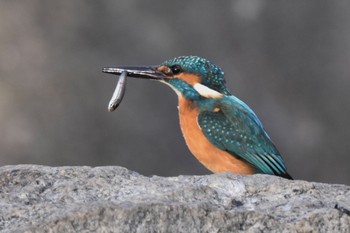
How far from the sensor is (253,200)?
1.62 m

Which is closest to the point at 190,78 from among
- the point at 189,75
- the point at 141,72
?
the point at 189,75

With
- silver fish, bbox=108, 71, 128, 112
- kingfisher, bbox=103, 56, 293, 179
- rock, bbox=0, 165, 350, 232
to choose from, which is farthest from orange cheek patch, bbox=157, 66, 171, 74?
rock, bbox=0, 165, 350, 232

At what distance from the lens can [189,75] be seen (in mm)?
2557

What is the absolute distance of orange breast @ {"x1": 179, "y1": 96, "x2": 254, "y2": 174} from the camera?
2.47 m

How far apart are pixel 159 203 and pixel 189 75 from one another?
1.10 metres

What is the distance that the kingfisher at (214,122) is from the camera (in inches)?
96.2

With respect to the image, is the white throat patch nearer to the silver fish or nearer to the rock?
the silver fish

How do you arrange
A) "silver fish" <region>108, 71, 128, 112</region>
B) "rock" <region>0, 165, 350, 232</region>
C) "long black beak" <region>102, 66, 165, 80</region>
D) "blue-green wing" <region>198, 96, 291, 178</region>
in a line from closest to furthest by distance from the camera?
"rock" <region>0, 165, 350, 232</region> < "silver fish" <region>108, 71, 128, 112</region> < "blue-green wing" <region>198, 96, 291, 178</region> < "long black beak" <region>102, 66, 165, 80</region>

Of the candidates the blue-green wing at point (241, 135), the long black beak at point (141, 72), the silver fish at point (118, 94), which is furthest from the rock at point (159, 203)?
the long black beak at point (141, 72)

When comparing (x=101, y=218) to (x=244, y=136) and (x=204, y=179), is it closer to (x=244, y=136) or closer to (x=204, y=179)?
(x=204, y=179)

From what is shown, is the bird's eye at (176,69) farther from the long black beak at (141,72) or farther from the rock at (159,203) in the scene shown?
the rock at (159,203)

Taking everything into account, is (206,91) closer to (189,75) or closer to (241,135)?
(189,75)

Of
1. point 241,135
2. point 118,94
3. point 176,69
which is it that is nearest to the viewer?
point 118,94

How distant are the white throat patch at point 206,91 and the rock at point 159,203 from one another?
82 centimetres
